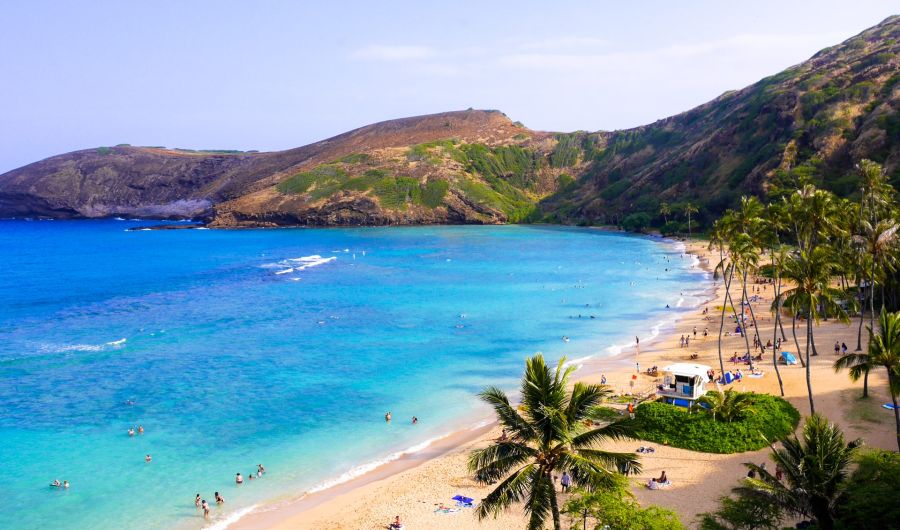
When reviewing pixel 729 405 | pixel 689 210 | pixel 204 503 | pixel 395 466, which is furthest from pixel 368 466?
pixel 689 210

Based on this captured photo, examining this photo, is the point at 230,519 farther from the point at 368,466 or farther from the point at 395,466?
the point at 395,466

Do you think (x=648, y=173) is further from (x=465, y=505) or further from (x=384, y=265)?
(x=465, y=505)

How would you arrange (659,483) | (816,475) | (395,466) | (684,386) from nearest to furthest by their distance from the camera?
(816,475) < (659,483) < (395,466) < (684,386)

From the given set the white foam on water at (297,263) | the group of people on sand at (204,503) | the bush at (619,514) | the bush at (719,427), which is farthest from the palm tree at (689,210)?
the bush at (619,514)

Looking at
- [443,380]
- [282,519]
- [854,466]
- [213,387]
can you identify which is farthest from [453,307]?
[854,466]

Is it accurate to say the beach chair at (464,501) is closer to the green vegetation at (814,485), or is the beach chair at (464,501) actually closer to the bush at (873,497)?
the green vegetation at (814,485)
